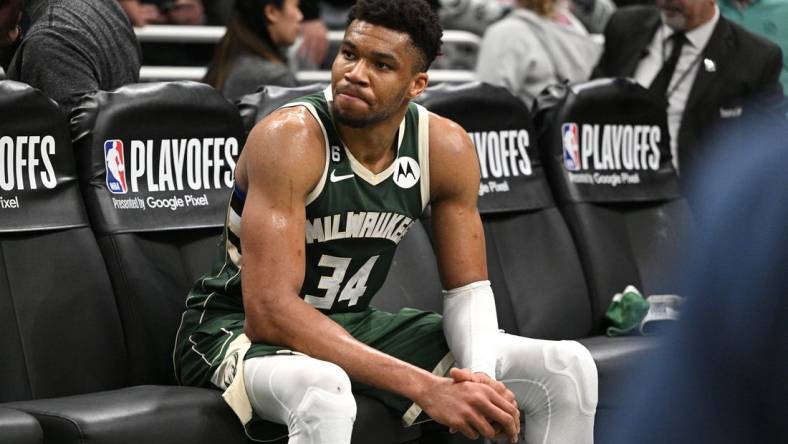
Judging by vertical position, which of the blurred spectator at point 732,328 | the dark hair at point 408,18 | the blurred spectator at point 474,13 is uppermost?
the blurred spectator at point 732,328

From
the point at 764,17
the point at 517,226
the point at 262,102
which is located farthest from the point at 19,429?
the point at 764,17

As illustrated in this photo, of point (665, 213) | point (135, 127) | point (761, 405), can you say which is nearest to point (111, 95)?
point (135, 127)

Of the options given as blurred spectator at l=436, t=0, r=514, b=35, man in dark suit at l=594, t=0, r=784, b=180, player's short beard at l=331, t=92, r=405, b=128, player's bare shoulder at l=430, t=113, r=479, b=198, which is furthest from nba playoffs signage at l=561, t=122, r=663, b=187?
blurred spectator at l=436, t=0, r=514, b=35

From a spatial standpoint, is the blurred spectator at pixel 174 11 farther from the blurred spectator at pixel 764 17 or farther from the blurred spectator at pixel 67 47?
the blurred spectator at pixel 764 17

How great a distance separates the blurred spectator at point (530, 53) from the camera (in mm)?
5570

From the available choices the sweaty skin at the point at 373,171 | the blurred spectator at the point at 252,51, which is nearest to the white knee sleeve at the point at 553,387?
the sweaty skin at the point at 373,171

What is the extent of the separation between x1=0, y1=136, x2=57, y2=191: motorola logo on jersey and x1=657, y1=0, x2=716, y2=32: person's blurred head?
263cm

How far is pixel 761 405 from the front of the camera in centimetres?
131

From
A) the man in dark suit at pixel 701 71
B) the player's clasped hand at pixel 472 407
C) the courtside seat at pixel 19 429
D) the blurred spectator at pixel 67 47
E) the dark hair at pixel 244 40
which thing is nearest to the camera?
the courtside seat at pixel 19 429

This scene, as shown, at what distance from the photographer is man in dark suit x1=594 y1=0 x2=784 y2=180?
16.7 ft

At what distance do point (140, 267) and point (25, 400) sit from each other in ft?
1.51

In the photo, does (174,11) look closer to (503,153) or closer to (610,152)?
(503,153)

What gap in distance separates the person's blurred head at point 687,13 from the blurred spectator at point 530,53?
584 mm

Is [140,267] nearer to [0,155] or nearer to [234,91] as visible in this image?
[0,155]
